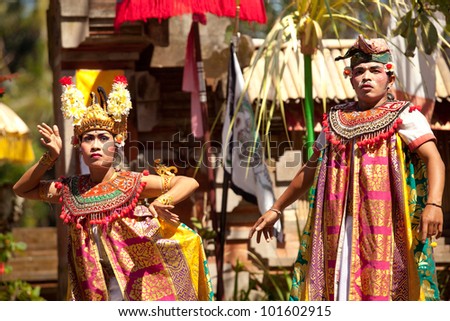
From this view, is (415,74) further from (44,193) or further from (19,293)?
(19,293)

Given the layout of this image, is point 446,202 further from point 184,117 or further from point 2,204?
point 2,204

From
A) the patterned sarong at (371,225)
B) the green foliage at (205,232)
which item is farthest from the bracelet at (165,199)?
the green foliage at (205,232)

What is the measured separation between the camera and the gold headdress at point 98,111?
6.39 meters

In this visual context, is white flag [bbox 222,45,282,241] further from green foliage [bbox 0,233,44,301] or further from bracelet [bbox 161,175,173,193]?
bracelet [bbox 161,175,173,193]

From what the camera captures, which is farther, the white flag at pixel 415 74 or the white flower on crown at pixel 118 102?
the white flag at pixel 415 74

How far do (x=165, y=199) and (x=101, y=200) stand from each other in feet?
1.37

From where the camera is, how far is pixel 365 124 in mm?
6070

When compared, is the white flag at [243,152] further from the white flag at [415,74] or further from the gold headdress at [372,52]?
the gold headdress at [372,52]

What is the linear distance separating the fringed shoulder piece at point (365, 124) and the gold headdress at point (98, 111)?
119cm

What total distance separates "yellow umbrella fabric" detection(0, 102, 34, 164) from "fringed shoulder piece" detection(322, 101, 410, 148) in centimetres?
446

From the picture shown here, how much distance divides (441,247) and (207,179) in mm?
2177

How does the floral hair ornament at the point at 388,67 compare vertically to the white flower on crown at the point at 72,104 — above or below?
above

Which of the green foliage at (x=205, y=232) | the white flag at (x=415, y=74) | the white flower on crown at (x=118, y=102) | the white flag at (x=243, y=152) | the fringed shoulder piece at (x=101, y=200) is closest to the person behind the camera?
the fringed shoulder piece at (x=101, y=200)

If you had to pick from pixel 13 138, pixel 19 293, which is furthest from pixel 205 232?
pixel 13 138
